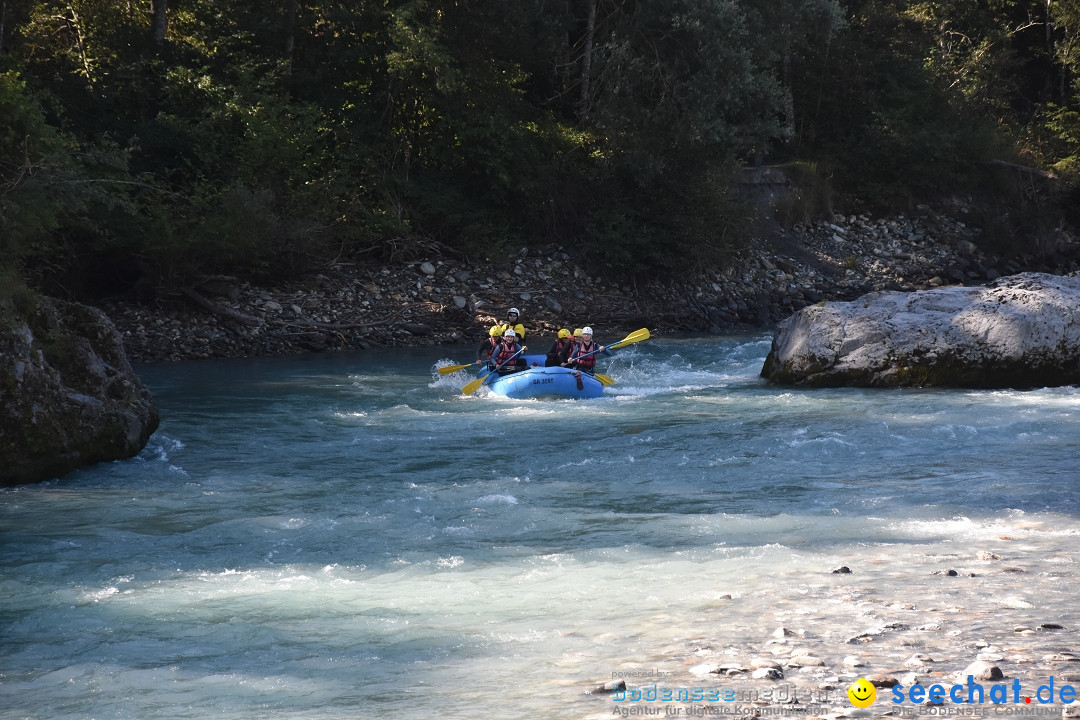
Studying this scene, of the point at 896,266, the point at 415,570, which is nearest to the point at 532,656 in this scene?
the point at 415,570

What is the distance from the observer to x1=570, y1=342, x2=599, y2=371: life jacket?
1417 cm

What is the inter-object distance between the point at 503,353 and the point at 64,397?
6366 millimetres

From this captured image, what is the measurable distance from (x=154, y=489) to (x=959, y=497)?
6.22 m

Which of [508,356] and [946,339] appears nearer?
[946,339]

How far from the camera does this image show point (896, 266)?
25438mm

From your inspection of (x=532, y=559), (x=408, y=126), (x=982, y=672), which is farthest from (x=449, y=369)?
(x=982, y=672)

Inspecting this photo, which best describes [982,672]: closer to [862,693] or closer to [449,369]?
[862,693]

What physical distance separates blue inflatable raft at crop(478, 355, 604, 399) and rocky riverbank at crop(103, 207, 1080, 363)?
581cm

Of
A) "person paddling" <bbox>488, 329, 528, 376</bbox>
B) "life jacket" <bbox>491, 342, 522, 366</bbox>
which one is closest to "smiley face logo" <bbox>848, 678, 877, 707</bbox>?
"person paddling" <bbox>488, 329, 528, 376</bbox>

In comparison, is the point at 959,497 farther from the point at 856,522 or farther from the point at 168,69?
the point at 168,69

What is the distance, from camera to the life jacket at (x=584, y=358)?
14172 millimetres

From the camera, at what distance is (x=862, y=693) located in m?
3.82

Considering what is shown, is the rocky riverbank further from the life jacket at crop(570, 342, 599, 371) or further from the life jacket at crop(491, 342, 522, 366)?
the life jacket at crop(570, 342, 599, 371)

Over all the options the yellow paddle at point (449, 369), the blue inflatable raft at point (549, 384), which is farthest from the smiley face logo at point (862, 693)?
the yellow paddle at point (449, 369)
